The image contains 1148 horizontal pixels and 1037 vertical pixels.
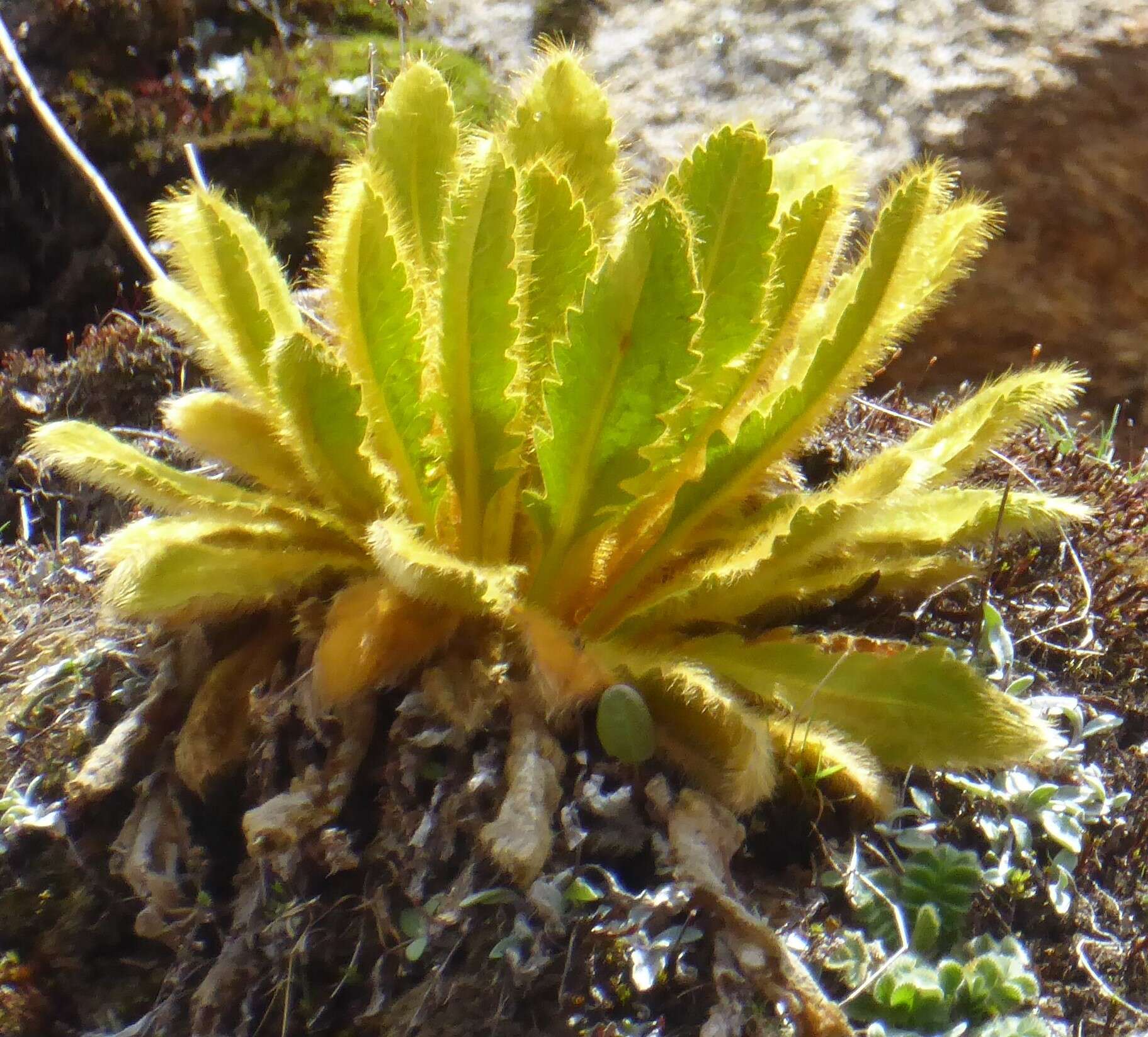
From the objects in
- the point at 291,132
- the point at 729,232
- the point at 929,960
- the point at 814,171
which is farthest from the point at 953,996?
the point at 291,132

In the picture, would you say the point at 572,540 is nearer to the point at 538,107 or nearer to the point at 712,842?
the point at 712,842

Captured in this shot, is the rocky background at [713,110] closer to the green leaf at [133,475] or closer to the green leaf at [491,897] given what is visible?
the green leaf at [133,475]

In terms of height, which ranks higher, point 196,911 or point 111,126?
point 111,126

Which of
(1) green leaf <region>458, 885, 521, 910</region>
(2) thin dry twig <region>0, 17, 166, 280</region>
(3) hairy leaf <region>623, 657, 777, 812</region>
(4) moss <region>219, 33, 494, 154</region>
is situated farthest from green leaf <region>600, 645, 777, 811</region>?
(4) moss <region>219, 33, 494, 154</region>

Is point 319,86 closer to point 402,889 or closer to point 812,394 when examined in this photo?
point 812,394

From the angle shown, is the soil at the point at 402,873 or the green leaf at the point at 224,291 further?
the green leaf at the point at 224,291

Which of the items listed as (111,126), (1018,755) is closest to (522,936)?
(1018,755)

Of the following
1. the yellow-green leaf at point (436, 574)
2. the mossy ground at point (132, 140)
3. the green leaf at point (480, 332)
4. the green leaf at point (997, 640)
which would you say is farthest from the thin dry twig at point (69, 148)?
the green leaf at point (997, 640)
